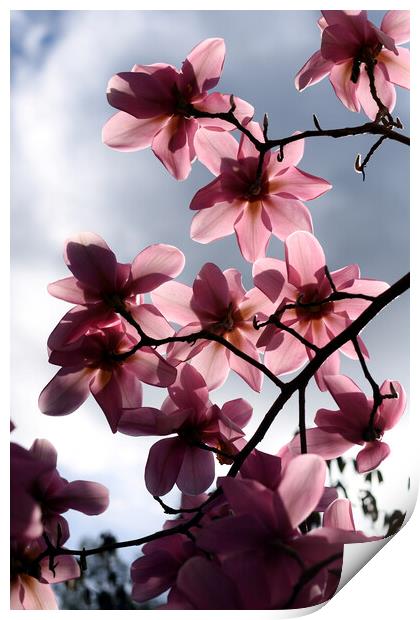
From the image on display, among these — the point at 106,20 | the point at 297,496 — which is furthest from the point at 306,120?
the point at 297,496

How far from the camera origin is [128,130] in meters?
0.49

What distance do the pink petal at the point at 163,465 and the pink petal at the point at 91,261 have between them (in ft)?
0.32

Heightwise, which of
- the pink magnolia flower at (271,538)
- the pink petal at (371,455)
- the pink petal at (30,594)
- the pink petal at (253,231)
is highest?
the pink petal at (253,231)

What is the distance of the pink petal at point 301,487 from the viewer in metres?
0.38

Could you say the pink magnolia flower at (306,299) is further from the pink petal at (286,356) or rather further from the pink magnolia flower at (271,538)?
the pink magnolia flower at (271,538)

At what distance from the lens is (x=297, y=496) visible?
383 mm

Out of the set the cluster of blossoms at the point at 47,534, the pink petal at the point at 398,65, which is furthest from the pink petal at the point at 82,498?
the pink petal at the point at 398,65

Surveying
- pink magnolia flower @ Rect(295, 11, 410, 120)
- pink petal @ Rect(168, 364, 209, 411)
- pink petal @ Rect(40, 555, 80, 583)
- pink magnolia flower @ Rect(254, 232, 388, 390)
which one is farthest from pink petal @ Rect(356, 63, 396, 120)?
pink petal @ Rect(40, 555, 80, 583)

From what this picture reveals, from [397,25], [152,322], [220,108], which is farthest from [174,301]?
[397,25]

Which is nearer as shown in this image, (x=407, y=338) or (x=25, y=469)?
(x=25, y=469)

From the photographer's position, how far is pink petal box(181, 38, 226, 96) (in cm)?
48

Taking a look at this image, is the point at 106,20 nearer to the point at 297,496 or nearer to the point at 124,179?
the point at 124,179

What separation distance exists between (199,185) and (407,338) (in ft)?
0.54

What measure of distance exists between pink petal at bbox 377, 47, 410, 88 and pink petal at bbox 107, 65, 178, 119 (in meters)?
0.13
